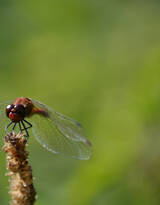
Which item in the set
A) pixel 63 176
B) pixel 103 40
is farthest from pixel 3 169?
pixel 103 40

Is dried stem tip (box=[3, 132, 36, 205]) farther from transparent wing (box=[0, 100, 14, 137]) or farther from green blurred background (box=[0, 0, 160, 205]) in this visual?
transparent wing (box=[0, 100, 14, 137])

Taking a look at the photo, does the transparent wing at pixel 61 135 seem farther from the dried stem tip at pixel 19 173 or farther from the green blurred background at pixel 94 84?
the dried stem tip at pixel 19 173

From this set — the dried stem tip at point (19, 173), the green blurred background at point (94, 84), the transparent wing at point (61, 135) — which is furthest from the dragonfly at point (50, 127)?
the dried stem tip at point (19, 173)

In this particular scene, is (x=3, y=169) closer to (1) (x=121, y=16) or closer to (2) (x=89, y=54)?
(2) (x=89, y=54)

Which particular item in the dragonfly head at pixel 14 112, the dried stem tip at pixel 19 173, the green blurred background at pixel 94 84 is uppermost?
the dried stem tip at pixel 19 173

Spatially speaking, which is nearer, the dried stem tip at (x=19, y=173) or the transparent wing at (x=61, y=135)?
the dried stem tip at (x=19, y=173)

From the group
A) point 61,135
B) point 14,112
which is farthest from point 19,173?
point 61,135

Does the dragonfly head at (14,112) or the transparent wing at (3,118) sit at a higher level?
the dragonfly head at (14,112)
